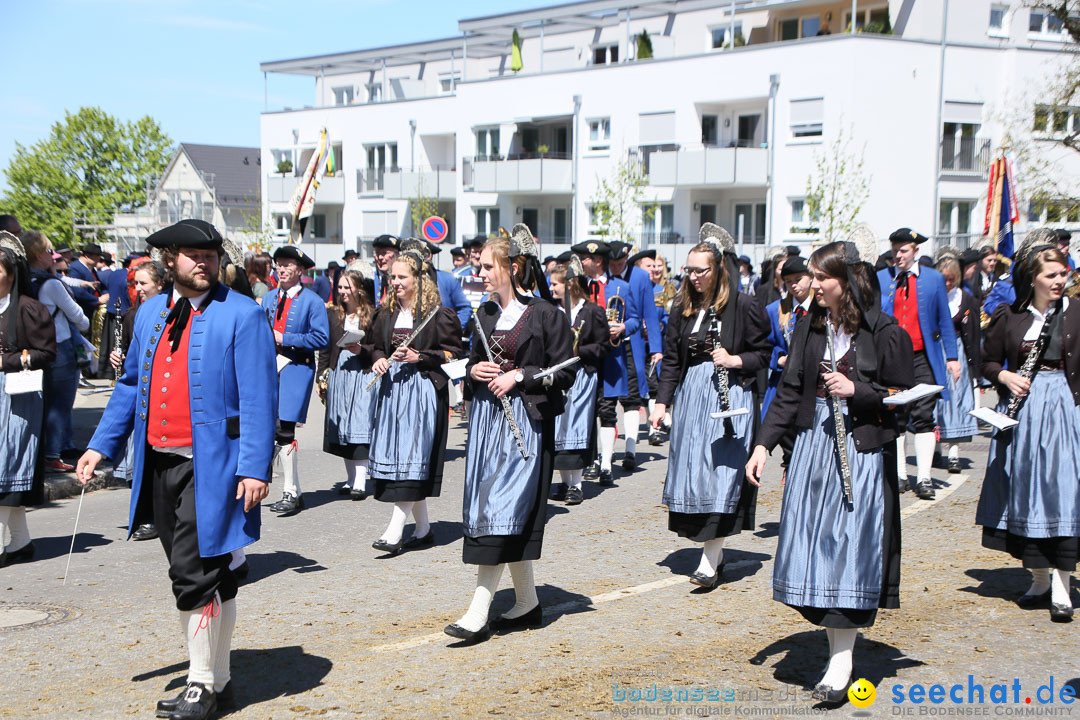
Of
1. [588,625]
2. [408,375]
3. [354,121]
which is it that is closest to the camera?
[588,625]

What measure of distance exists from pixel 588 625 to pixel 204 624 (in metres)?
2.18

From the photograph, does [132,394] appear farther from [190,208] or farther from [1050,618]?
[190,208]

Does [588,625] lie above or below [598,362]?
below

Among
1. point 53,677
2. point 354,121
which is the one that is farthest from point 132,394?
point 354,121

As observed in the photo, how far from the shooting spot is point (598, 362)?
10.7 m

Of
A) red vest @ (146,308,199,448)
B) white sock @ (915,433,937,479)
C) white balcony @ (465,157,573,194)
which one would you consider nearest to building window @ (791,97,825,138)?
white balcony @ (465,157,573,194)

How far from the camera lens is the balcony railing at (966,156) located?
38344mm

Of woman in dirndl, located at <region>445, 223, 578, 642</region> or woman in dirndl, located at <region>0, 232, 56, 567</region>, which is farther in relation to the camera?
woman in dirndl, located at <region>0, 232, 56, 567</region>

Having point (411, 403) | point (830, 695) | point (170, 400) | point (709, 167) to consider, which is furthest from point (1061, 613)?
point (709, 167)

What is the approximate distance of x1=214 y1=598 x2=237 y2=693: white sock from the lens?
5.07 m

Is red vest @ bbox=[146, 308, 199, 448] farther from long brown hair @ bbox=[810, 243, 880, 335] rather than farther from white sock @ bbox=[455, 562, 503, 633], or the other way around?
long brown hair @ bbox=[810, 243, 880, 335]

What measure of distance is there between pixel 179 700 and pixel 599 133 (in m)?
41.1

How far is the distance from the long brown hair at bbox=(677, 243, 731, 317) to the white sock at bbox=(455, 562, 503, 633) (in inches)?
91.0

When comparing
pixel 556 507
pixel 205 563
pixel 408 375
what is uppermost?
pixel 408 375
